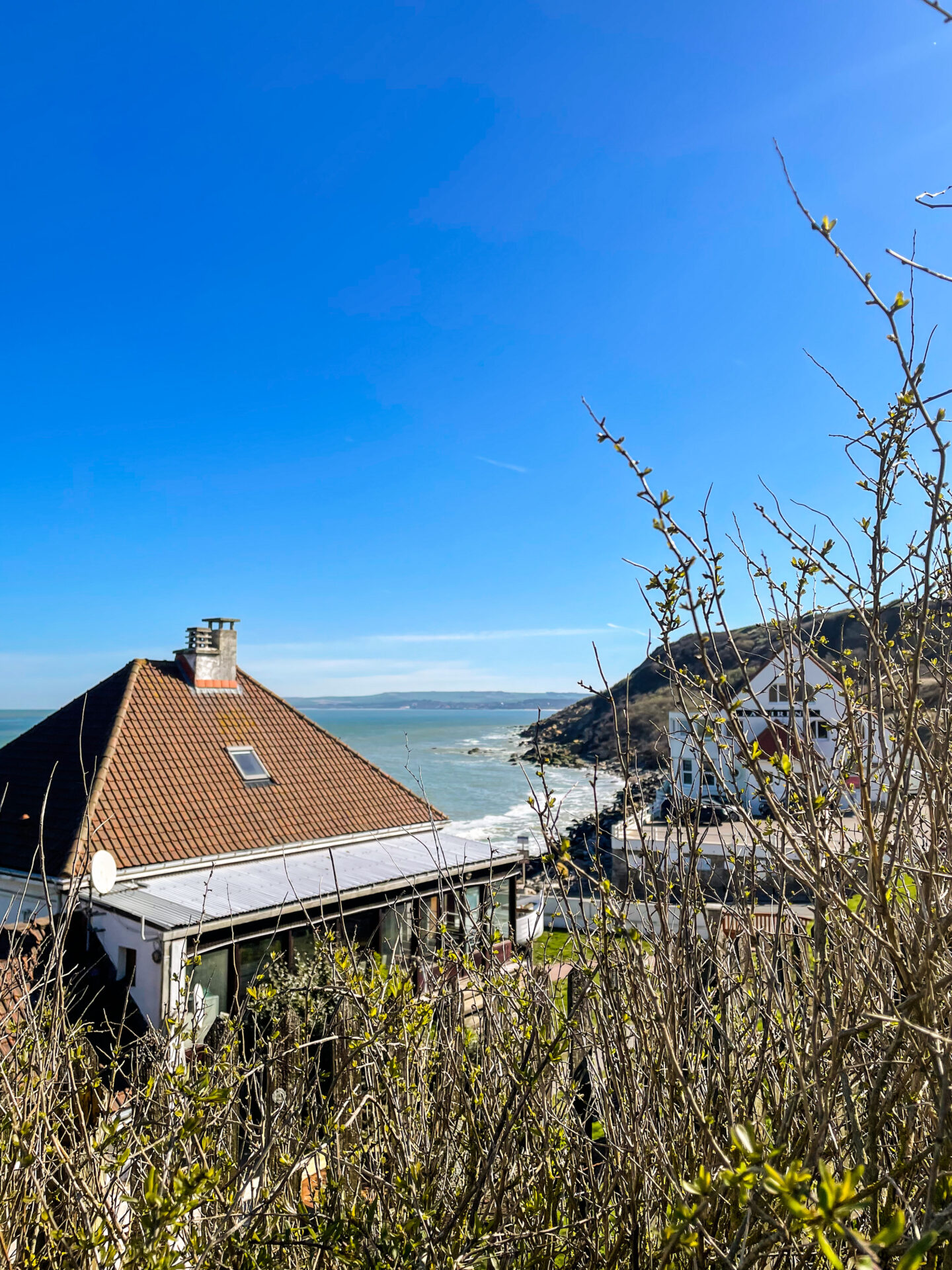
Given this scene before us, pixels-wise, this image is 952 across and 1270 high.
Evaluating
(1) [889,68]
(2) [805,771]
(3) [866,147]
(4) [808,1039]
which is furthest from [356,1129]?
(1) [889,68]

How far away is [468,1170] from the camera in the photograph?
2.31 meters

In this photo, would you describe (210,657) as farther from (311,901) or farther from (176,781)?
(311,901)

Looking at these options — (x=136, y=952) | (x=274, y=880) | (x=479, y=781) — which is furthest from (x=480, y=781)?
(x=136, y=952)

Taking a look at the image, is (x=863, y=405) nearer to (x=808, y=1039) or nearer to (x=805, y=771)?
(x=805, y=771)

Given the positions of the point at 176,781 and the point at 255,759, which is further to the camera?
the point at 255,759

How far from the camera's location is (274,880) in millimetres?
10883

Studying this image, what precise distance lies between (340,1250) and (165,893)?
870 centimetres

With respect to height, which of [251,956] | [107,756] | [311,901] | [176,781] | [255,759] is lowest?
[251,956]

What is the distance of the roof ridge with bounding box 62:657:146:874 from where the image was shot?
10.1 metres

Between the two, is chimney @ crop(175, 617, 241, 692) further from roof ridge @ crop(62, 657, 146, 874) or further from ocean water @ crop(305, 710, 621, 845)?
ocean water @ crop(305, 710, 621, 845)

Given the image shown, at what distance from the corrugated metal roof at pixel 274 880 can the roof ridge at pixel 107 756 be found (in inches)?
28.9

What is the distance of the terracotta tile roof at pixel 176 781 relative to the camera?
11.1 meters

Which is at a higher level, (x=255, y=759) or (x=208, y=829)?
(x=255, y=759)

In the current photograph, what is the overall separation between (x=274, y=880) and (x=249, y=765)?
3.47 m
